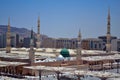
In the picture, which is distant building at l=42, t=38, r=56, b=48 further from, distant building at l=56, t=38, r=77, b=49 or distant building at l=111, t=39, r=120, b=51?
distant building at l=111, t=39, r=120, b=51

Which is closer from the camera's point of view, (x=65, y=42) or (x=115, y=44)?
(x=115, y=44)

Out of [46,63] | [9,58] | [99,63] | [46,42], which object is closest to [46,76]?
[46,63]

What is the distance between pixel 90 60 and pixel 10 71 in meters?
5.33

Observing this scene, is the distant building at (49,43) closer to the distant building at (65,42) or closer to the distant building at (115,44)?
A: the distant building at (65,42)

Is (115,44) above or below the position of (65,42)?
below

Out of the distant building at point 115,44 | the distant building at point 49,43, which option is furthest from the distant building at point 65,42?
the distant building at point 115,44

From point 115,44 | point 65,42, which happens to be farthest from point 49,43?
point 115,44

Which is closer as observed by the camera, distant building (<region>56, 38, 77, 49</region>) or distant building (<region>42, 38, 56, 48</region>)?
distant building (<region>42, 38, 56, 48</region>)

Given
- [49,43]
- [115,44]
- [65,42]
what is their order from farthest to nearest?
[65,42], [49,43], [115,44]

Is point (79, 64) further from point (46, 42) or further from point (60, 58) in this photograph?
point (46, 42)

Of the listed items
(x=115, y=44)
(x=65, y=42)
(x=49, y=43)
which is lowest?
(x=115, y=44)

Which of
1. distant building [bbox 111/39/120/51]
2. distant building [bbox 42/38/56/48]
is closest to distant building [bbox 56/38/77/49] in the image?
distant building [bbox 42/38/56/48]

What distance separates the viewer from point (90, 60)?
1864 cm

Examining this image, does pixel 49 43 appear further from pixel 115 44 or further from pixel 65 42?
pixel 115 44
